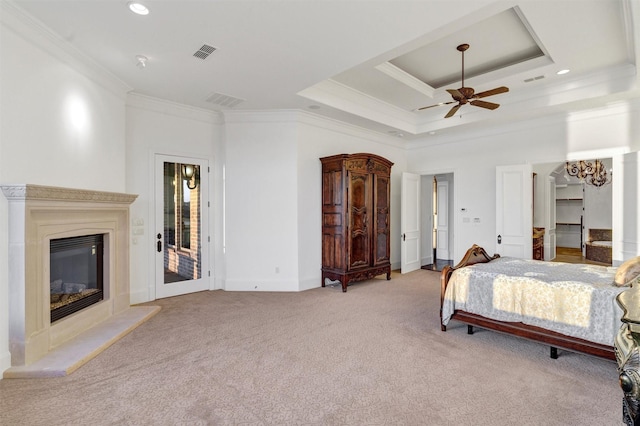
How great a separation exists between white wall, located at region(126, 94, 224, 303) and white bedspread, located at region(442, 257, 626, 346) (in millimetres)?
4177

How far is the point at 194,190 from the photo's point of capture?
529 centimetres

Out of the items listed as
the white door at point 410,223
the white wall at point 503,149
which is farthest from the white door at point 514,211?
the white door at point 410,223

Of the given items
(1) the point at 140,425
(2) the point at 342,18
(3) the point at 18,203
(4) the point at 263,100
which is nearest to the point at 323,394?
(1) the point at 140,425

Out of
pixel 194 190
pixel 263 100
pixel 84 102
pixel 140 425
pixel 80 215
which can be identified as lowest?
pixel 140 425

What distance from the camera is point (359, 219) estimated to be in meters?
5.59

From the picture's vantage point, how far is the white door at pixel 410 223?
6654mm

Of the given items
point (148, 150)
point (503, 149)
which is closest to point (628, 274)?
point (503, 149)

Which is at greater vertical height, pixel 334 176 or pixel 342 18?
pixel 342 18

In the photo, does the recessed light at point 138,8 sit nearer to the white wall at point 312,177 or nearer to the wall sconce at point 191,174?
the wall sconce at point 191,174

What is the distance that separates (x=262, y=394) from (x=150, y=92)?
167 inches

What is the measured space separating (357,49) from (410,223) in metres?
4.21

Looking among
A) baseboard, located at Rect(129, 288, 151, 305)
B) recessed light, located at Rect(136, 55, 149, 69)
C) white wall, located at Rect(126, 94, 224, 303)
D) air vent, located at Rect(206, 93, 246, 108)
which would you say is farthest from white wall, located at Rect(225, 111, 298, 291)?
recessed light, located at Rect(136, 55, 149, 69)

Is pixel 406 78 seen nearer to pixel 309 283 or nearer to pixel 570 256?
pixel 309 283

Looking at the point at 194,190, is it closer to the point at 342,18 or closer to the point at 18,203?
the point at 18,203
